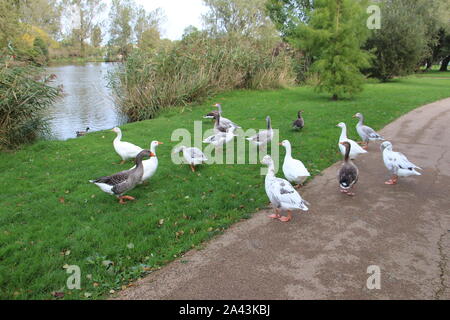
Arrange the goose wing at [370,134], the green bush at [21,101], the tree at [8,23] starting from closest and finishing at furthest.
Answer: the goose wing at [370,134] → the green bush at [21,101] → the tree at [8,23]

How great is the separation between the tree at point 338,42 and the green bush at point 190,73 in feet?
17.3

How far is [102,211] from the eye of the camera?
6113 millimetres

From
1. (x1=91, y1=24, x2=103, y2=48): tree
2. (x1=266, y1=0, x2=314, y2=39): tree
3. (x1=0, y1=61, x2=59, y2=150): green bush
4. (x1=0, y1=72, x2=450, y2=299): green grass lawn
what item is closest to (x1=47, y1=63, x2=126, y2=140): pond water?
(x1=0, y1=61, x2=59, y2=150): green bush

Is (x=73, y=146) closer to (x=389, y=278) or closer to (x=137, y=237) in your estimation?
(x=137, y=237)

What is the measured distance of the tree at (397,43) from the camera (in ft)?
95.4

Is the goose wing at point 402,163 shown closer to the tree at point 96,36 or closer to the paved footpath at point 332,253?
the paved footpath at point 332,253

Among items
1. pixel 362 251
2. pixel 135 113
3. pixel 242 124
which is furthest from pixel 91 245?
pixel 135 113

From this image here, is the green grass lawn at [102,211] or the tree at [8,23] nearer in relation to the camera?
the green grass lawn at [102,211]

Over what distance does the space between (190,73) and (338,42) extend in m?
8.80

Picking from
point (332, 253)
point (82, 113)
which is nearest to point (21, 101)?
point (82, 113)

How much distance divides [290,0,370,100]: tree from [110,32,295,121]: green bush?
17.3 feet

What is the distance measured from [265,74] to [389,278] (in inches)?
856

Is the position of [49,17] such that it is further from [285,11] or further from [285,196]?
[285,196]

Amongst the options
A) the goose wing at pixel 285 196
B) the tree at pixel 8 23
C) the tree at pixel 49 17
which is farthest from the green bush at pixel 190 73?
the tree at pixel 49 17
